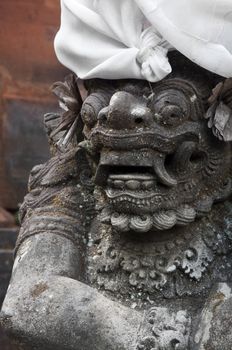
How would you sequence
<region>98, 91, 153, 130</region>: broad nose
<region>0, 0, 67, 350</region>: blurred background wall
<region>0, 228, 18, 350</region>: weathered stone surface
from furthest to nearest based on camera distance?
1. <region>0, 0, 67, 350</region>: blurred background wall
2. <region>0, 228, 18, 350</region>: weathered stone surface
3. <region>98, 91, 153, 130</region>: broad nose

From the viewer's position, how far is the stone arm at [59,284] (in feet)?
7.12

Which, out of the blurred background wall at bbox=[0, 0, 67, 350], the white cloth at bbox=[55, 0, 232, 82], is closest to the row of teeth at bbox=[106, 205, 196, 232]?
the white cloth at bbox=[55, 0, 232, 82]

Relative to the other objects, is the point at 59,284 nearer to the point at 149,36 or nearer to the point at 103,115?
the point at 103,115

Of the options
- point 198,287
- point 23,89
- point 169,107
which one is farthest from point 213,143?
point 23,89

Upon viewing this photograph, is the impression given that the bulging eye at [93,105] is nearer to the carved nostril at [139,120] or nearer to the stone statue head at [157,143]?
the stone statue head at [157,143]

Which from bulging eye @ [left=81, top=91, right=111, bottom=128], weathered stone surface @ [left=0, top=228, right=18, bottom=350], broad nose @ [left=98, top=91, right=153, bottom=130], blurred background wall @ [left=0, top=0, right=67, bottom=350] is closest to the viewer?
broad nose @ [left=98, top=91, right=153, bottom=130]

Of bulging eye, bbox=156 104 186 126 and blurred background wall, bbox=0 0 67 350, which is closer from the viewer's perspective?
bulging eye, bbox=156 104 186 126

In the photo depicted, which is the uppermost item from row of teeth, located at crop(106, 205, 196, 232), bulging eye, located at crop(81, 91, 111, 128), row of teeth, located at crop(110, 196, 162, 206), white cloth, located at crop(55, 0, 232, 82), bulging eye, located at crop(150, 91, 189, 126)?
white cloth, located at crop(55, 0, 232, 82)

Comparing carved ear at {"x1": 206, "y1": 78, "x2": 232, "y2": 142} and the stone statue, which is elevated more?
carved ear at {"x1": 206, "y1": 78, "x2": 232, "y2": 142}

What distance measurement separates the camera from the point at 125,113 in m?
2.15

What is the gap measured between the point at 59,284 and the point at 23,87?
1.89 m

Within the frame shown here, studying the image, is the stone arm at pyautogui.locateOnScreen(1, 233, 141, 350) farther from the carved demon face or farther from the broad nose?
the broad nose

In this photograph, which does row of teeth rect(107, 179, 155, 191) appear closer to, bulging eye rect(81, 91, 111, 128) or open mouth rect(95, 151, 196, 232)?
open mouth rect(95, 151, 196, 232)

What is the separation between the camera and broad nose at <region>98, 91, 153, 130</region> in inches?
84.9
